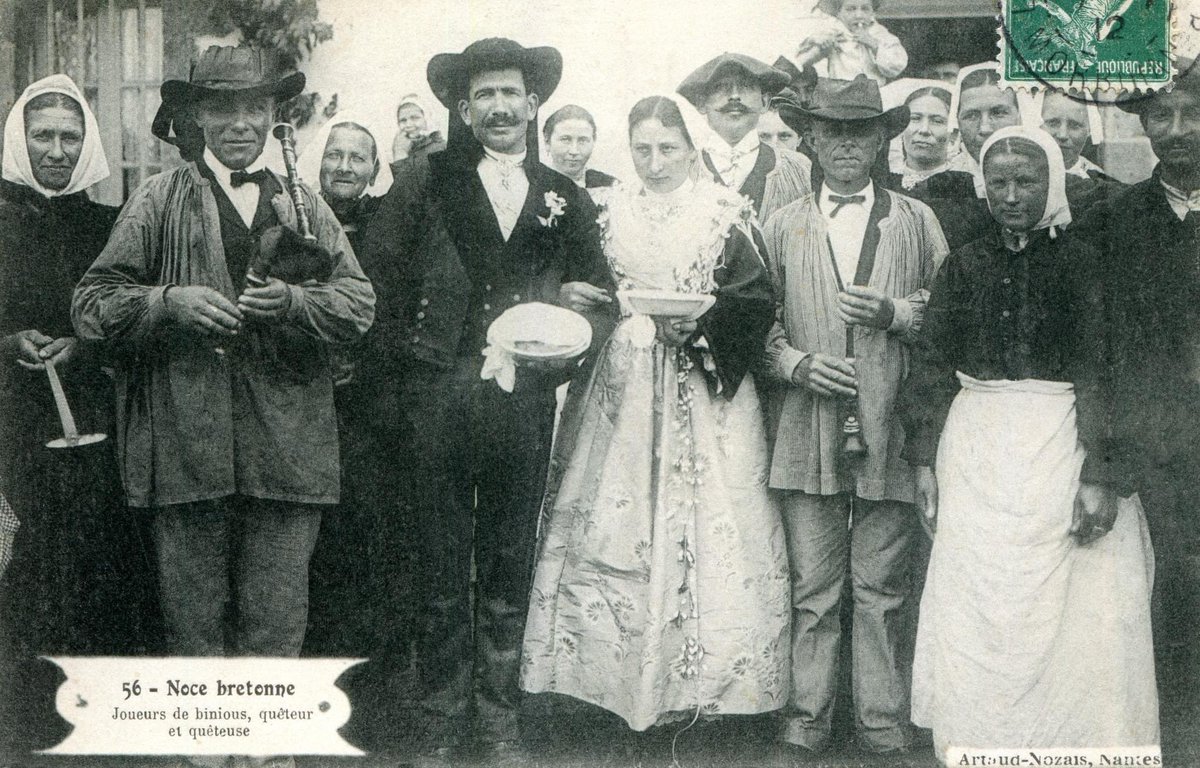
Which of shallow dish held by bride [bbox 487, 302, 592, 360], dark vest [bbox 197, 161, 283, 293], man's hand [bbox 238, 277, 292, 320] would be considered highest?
dark vest [bbox 197, 161, 283, 293]

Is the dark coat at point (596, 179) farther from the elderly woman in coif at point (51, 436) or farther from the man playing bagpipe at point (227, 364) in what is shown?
the elderly woman in coif at point (51, 436)

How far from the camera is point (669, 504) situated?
14.8ft

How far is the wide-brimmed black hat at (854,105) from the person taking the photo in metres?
4.69

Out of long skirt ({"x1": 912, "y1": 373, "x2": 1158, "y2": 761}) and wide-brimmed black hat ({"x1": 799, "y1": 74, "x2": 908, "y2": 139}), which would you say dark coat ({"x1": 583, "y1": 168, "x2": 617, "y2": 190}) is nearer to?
wide-brimmed black hat ({"x1": 799, "y1": 74, "x2": 908, "y2": 139})

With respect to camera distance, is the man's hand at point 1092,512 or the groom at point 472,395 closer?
the man's hand at point 1092,512

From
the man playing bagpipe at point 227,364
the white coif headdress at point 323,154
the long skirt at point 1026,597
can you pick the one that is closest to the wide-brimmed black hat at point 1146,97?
the long skirt at point 1026,597

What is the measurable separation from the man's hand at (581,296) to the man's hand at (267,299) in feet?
3.49

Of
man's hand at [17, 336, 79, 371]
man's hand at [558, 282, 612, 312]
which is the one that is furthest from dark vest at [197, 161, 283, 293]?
man's hand at [558, 282, 612, 312]

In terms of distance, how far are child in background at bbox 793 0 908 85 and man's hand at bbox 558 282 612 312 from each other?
1.28 m

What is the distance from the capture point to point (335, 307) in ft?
15.1

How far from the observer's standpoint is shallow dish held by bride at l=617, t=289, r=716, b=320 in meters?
4.51

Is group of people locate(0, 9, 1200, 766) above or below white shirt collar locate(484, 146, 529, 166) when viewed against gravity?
below

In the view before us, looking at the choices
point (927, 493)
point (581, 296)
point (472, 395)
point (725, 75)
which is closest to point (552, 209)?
point (581, 296)
